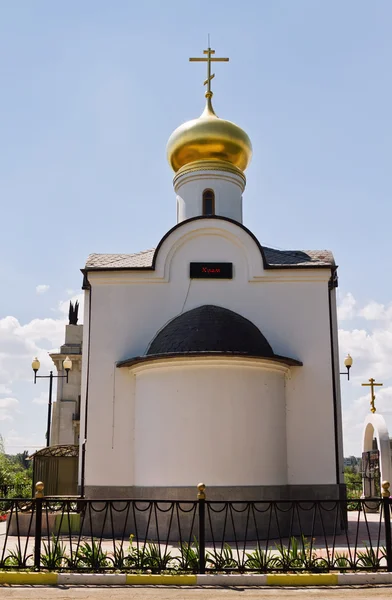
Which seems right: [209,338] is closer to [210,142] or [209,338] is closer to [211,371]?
[211,371]

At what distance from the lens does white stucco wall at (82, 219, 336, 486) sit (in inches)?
506

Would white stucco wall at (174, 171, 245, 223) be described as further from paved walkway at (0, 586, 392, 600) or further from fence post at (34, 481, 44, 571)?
paved walkway at (0, 586, 392, 600)

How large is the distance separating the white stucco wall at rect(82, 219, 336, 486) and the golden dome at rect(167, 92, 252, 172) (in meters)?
3.28

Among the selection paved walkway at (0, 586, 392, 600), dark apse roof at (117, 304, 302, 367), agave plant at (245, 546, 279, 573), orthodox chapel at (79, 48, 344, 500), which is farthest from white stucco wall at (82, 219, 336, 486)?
paved walkway at (0, 586, 392, 600)

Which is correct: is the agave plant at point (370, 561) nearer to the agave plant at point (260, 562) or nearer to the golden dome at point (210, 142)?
the agave plant at point (260, 562)

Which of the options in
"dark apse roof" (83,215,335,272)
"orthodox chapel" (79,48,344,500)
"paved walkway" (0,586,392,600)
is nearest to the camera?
"paved walkway" (0,586,392,600)

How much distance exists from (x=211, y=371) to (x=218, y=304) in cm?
223

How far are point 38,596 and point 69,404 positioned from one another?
24663 millimetres

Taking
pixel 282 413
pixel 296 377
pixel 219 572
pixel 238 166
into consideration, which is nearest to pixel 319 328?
pixel 296 377

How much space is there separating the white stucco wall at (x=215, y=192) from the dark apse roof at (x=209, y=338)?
3.99 meters

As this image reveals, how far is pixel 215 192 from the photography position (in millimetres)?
16438

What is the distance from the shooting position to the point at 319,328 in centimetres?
1351

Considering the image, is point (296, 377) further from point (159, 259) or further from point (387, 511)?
point (387, 511)

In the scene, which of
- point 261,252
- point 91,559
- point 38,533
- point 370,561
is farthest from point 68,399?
point 370,561
